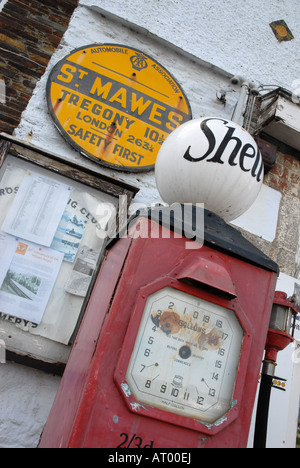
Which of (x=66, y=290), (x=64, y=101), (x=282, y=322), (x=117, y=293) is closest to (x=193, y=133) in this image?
(x=117, y=293)

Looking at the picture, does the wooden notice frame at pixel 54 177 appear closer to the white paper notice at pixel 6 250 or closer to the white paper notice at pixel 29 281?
the white paper notice at pixel 29 281

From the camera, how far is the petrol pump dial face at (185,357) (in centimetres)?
118

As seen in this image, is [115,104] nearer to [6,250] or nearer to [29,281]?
[6,250]

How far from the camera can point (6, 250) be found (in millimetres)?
2387

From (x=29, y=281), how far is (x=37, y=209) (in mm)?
466

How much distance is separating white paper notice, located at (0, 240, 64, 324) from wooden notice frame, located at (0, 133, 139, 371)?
64mm

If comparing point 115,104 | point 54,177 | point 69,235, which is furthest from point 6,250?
point 115,104

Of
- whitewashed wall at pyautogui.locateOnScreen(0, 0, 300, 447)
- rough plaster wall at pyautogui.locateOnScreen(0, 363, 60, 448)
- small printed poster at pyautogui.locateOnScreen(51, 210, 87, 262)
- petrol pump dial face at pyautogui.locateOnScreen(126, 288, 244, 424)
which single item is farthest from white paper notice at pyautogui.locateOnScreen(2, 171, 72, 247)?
petrol pump dial face at pyautogui.locateOnScreen(126, 288, 244, 424)

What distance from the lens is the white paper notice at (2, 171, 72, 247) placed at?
96.1 inches

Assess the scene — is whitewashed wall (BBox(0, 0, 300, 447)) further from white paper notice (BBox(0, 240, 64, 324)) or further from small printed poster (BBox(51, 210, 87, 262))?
small printed poster (BBox(51, 210, 87, 262))

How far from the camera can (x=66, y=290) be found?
2.43m

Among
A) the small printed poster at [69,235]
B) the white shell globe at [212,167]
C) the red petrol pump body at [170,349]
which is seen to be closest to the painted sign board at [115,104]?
the small printed poster at [69,235]

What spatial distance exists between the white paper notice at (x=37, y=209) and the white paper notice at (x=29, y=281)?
78mm

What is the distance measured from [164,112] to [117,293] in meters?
2.19
